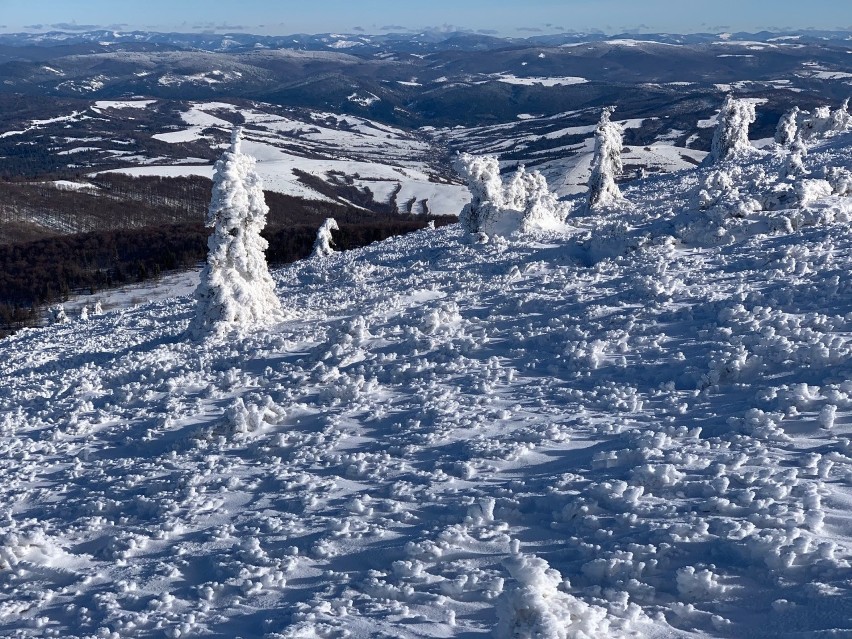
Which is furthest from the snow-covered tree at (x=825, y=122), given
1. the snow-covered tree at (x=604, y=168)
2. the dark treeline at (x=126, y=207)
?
the dark treeline at (x=126, y=207)

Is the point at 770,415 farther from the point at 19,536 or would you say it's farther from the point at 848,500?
the point at 19,536

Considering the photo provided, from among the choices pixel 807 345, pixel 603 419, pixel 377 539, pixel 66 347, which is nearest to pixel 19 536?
pixel 377 539

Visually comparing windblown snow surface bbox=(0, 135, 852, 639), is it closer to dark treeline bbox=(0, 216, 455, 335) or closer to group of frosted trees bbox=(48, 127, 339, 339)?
group of frosted trees bbox=(48, 127, 339, 339)

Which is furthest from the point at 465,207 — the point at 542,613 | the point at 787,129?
the point at 787,129

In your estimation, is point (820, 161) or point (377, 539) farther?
point (820, 161)

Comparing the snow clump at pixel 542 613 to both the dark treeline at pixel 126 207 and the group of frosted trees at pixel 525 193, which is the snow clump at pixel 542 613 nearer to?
the group of frosted trees at pixel 525 193
